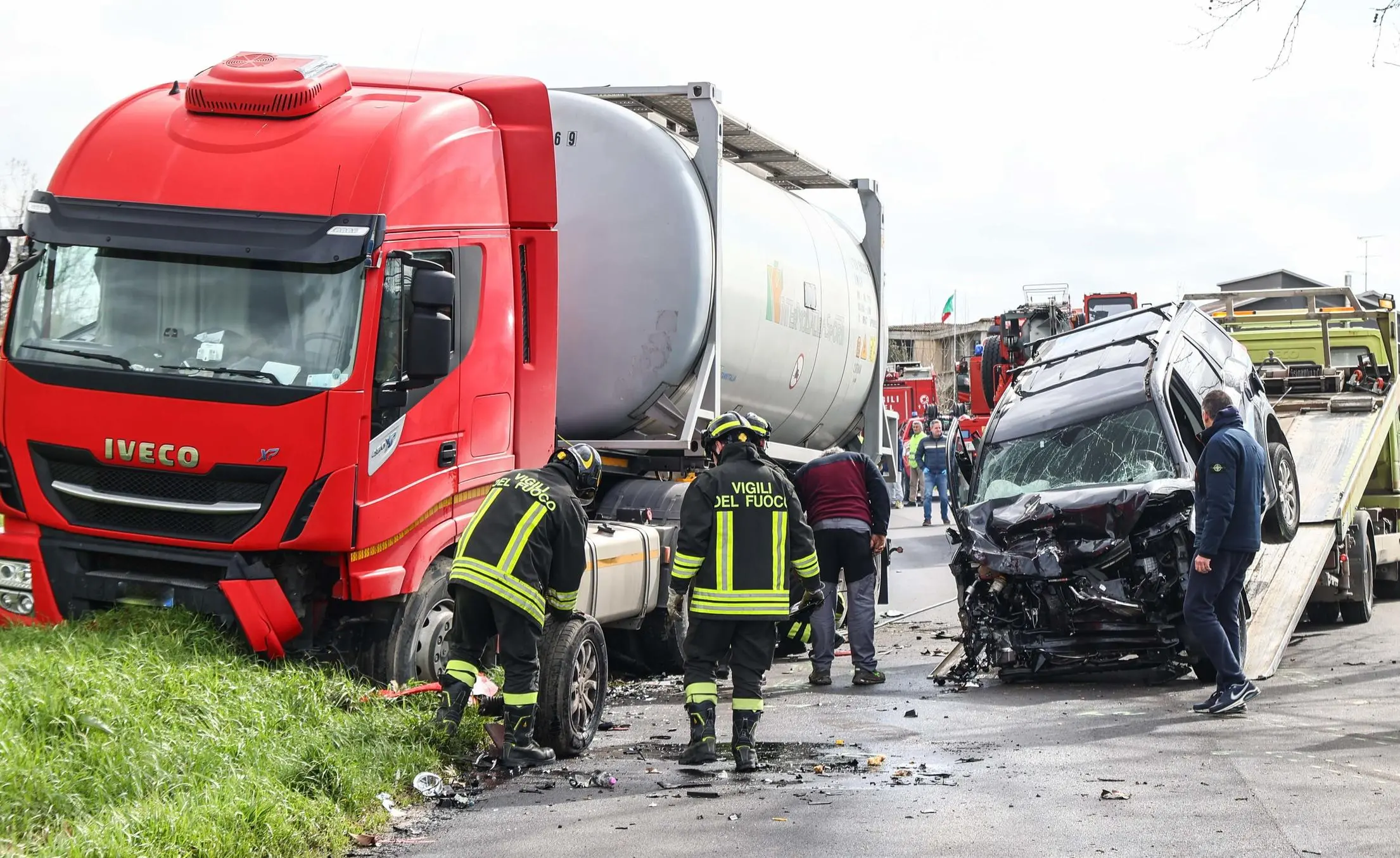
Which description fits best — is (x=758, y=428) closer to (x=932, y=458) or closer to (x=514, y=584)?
(x=514, y=584)

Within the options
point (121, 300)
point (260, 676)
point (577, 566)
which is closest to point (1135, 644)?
point (577, 566)

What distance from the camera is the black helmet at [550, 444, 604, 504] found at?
7.20 metres

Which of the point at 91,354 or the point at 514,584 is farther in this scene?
the point at 91,354

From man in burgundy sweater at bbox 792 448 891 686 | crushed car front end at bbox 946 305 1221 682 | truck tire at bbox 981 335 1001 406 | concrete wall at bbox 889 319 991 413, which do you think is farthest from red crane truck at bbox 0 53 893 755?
concrete wall at bbox 889 319 991 413

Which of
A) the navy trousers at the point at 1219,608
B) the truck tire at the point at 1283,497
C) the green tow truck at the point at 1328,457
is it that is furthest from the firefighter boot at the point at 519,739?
the truck tire at the point at 1283,497

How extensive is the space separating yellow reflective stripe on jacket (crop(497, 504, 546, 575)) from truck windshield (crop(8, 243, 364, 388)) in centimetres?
108

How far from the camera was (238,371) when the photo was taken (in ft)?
22.7

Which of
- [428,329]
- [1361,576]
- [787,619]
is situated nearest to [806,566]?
[787,619]

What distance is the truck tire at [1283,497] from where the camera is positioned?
10531 mm

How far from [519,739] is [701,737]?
0.87 meters

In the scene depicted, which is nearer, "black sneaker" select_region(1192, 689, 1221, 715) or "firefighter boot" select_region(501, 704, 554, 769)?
"firefighter boot" select_region(501, 704, 554, 769)

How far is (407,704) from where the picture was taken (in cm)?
706

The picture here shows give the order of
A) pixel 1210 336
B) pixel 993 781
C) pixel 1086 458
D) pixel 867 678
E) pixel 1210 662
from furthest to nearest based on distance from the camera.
→ 1. pixel 1210 336
2. pixel 867 678
3. pixel 1086 458
4. pixel 1210 662
5. pixel 993 781

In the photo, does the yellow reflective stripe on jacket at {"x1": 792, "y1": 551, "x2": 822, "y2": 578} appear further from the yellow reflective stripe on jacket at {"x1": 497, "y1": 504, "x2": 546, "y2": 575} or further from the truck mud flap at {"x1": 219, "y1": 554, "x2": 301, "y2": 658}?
the truck mud flap at {"x1": 219, "y1": 554, "x2": 301, "y2": 658}
